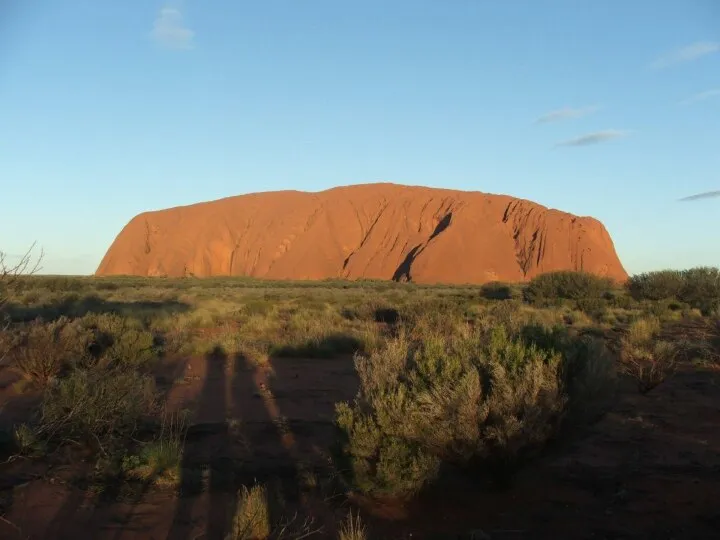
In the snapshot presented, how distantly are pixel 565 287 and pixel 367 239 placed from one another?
5121 cm

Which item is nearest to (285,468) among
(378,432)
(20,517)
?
(378,432)

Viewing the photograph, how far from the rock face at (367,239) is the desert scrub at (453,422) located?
61.5 meters

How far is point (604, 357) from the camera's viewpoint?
23.5ft

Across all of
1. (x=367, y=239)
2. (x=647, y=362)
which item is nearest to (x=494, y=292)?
(x=647, y=362)

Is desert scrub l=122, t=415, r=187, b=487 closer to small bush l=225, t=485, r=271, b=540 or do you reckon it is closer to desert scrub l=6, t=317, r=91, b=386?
small bush l=225, t=485, r=271, b=540

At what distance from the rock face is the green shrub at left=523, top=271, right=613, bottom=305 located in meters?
34.7

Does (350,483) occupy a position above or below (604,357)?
below

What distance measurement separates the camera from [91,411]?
715 cm

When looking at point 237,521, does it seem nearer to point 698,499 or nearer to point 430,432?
point 430,432

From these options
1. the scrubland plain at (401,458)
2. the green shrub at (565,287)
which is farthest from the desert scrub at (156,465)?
the green shrub at (565,287)

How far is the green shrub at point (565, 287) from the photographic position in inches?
1209

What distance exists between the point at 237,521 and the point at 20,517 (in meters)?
1.83

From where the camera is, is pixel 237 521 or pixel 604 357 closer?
pixel 237 521

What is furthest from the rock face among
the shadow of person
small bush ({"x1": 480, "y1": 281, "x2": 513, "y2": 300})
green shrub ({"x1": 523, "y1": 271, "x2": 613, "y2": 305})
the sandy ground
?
the sandy ground
